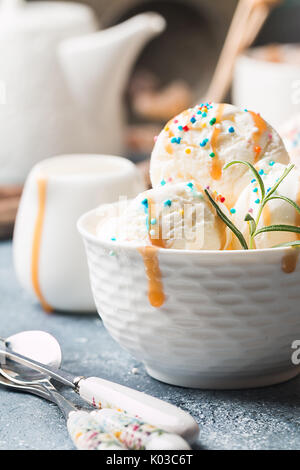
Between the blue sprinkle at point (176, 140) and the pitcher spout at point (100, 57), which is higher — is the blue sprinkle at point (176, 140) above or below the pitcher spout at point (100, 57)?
above

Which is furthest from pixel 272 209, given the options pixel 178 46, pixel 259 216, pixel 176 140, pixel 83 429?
pixel 178 46

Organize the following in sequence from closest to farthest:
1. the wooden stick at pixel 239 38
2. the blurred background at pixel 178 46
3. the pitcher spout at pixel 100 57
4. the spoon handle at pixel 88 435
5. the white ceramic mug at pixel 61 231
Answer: the spoon handle at pixel 88 435
the white ceramic mug at pixel 61 231
the pitcher spout at pixel 100 57
the wooden stick at pixel 239 38
the blurred background at pixel 178 46

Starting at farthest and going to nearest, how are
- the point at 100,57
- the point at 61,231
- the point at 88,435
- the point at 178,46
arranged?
the point at 178,46 < the point at 100,57 < the point at 61,231 < the point at 88,435

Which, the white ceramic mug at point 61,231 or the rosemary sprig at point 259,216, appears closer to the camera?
the rosemary sprig at point 259,216

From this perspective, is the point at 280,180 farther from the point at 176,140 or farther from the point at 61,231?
the point at 61,231

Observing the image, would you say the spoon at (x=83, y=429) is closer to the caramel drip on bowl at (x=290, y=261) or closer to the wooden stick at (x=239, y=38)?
the caramel drip on bowl at (x=290, y=261)

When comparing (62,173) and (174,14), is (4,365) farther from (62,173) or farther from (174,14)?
(174,14)

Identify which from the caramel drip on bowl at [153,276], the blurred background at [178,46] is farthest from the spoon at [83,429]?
the blurred background at [178,46]
